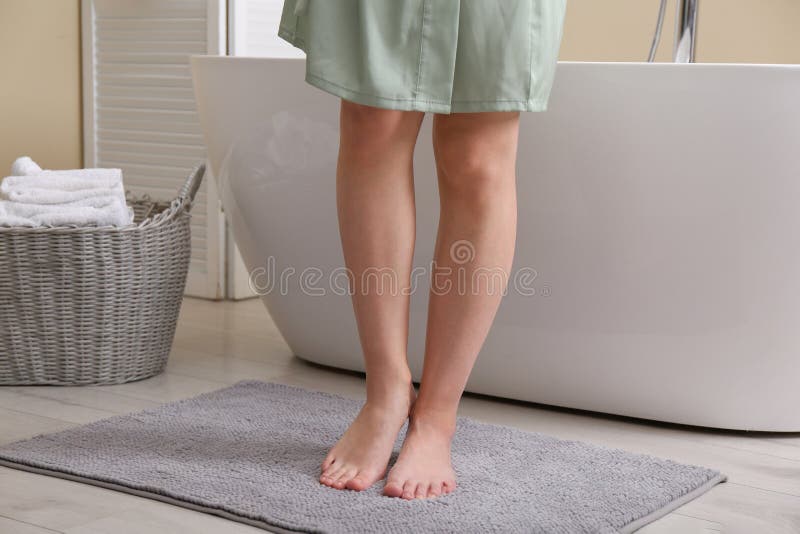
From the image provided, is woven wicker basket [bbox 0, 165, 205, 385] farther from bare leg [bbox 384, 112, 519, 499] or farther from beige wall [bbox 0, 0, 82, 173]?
beige wall [bbox 0, 0, 82, 173]

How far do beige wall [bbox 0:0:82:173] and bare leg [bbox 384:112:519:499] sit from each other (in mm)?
1600

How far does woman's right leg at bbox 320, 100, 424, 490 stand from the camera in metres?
1.40

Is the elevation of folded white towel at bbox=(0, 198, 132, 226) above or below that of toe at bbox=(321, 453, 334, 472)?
above

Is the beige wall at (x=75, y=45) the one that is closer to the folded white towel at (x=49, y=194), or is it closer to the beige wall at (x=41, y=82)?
the beige wall at (x=41, y=82)

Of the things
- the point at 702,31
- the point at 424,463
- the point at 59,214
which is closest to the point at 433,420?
the point at 424,463

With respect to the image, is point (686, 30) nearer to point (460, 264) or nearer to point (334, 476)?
point (460, 264)

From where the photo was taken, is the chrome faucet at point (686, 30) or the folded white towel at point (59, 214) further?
the chrome faucet at point (686, 30)

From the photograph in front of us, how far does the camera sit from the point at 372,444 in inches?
57.4

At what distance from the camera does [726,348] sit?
68.4 inches

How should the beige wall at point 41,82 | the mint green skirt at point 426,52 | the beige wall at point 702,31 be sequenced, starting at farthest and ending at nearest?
1. the beige wall at point 41,82
2. the beige wall at point 702,31
3. the mint green skirt at point 426,52

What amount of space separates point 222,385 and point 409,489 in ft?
2.36

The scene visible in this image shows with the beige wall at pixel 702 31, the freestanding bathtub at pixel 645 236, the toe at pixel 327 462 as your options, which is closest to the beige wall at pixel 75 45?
the beige wall at pixel 702 31

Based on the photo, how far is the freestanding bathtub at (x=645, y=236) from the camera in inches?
64.8

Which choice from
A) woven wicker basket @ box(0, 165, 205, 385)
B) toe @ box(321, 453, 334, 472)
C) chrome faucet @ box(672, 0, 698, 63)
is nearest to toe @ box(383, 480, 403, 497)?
toe @ box(321, 453, 334, 472)
